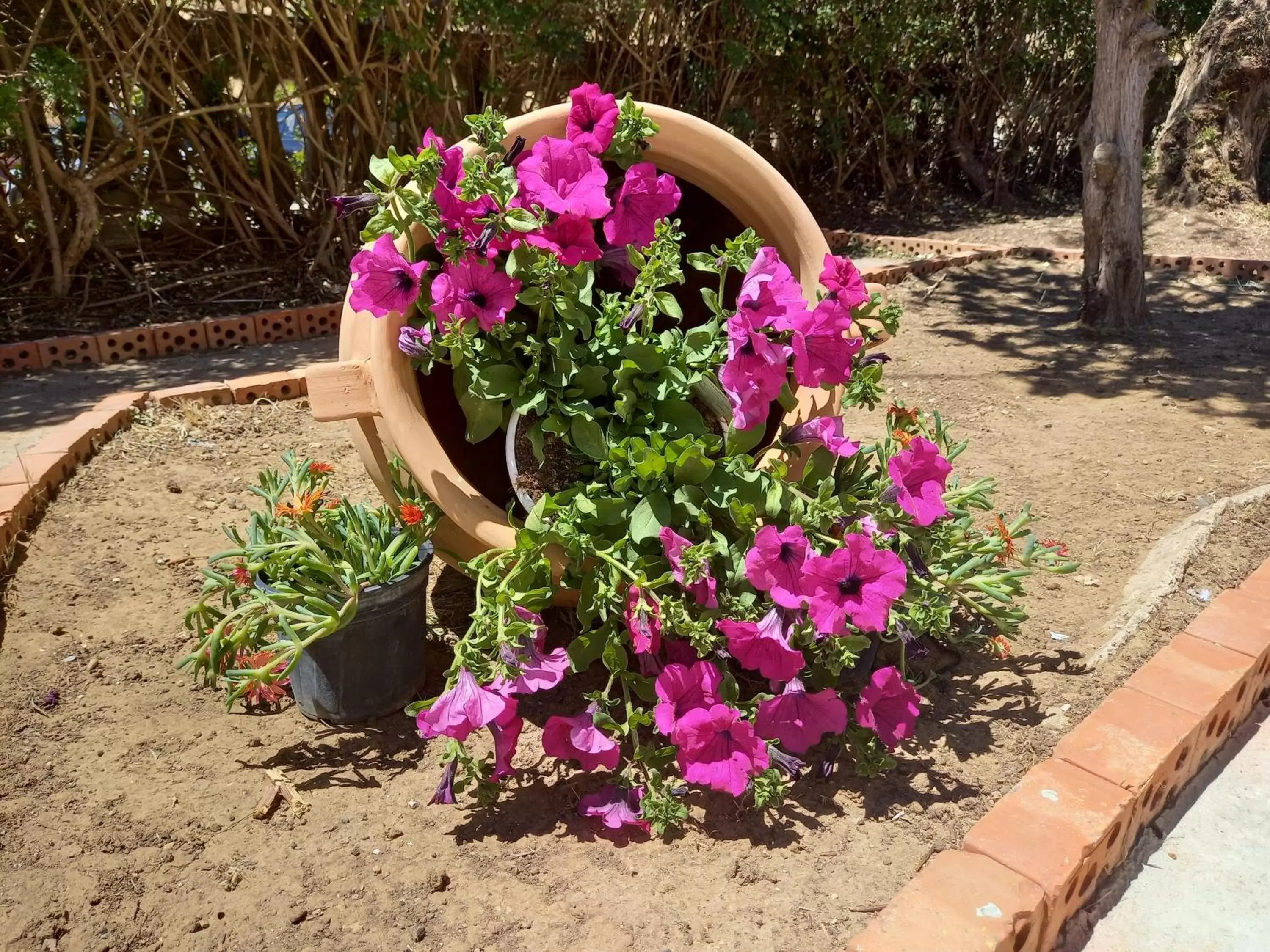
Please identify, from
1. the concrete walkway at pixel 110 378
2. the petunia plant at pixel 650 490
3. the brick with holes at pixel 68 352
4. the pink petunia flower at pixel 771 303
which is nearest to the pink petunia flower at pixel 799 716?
the petunia plant at pixel 650 490

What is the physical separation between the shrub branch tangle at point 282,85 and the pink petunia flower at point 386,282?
11.2ft

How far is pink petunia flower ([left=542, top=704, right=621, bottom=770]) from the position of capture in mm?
1744

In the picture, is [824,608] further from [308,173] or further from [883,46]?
[883,46]

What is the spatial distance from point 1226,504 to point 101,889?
2956 mm

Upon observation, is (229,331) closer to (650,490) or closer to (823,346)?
(650,490)

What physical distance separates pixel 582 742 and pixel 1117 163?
4432 mm

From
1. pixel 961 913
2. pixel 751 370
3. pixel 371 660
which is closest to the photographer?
pixel 961 913

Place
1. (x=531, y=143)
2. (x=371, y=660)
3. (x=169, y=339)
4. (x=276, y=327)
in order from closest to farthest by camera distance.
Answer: (x=371, y=660) < (x=531, y=143) < (x=169, y=339) < (x=276, y=327)

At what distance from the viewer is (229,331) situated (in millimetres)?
5102

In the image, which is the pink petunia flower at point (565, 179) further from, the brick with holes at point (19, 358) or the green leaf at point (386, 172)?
the brick with holes at point (19, 358)

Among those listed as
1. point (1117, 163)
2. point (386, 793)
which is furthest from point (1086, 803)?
point (1117, 163)

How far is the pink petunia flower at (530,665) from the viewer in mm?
1689

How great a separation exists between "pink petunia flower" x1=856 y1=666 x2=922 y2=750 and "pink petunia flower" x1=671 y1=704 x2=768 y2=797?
0.75 feet

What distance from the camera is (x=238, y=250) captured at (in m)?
6.07
